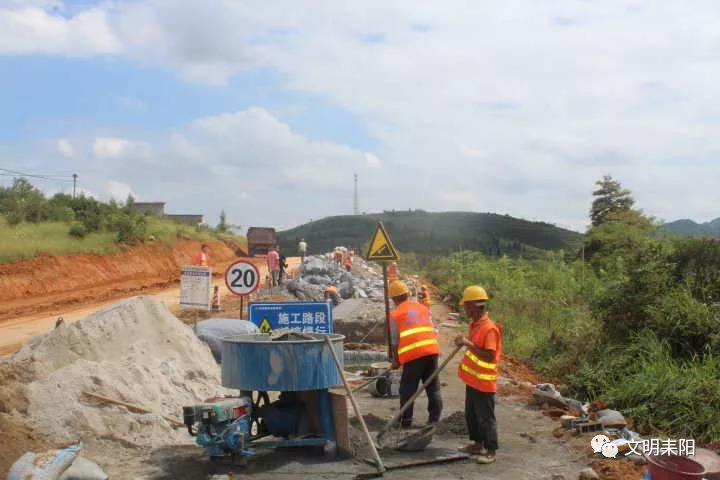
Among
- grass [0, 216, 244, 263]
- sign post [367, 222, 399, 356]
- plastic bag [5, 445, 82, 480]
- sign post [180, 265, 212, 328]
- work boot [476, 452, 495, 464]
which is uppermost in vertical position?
grass [0, 216, 244, 263]

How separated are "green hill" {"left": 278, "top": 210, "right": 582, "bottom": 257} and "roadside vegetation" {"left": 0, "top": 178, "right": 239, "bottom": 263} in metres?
14.2

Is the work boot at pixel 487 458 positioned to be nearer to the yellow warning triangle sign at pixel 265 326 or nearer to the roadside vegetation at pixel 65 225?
the yellow warning triangle sign at pixel 265 326

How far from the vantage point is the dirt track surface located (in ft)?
61.3

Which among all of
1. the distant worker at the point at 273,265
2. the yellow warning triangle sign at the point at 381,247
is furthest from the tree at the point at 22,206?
the yellow warning triangle sign at the point at 381,247

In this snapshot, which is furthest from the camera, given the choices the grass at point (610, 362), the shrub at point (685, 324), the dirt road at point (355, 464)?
the shrub at point (685, 324)

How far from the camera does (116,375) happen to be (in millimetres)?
7980

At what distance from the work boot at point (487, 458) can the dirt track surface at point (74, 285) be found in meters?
10.4

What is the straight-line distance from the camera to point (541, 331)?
16.2 meters

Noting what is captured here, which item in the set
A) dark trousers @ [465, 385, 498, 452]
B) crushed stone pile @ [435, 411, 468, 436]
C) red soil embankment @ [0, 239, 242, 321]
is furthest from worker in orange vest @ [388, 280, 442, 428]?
red soil embankment @ [0, 239, 242, 321]

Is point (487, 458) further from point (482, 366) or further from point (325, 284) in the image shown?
point (325, 284)

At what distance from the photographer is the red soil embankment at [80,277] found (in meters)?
23.0

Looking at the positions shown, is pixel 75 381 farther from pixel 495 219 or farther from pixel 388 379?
pixel 495 219

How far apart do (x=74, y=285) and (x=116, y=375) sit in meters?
20.7

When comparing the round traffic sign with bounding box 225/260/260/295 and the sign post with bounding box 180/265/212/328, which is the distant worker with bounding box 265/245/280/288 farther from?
the round traffic sign with bounding box 225/260/260/295
